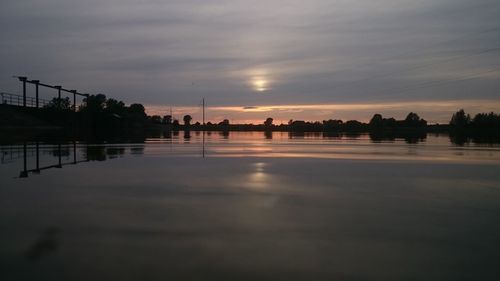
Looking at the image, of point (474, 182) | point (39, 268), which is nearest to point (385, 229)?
point (39, 268)

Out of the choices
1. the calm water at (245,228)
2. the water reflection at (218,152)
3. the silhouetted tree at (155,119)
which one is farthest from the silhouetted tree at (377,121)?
the calm water at (245,228)

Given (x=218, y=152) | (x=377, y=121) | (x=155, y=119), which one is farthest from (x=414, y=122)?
(x=218, y=152)

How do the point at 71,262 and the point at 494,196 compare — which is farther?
the point at 494,196

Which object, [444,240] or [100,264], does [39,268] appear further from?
[444,240]

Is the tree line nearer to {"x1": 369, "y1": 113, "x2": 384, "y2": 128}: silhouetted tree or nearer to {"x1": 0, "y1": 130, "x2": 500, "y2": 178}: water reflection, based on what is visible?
{"x1": 369, "y1": 113, "x2": 384, "y2": 128}: silhouetted tree

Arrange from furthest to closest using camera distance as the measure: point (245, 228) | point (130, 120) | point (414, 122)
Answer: point (414, 122), point (130, 120), point (245, 228)

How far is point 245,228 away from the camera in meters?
8.15

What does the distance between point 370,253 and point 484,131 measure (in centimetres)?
12132

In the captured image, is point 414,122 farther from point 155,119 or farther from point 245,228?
point 245,228

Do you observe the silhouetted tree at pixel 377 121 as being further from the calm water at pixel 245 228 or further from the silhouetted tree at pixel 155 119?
the calm water at pixel 245 228

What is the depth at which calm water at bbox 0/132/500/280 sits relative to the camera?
6.00 metres

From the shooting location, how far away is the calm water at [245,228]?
6000 millimetres

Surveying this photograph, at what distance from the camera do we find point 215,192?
12.1m

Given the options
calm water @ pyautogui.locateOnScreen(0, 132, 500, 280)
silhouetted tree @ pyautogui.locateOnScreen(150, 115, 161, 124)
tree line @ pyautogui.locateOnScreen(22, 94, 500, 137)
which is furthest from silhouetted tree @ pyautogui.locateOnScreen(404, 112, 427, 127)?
calm water @ pyautogui.locateOnScreen(0, 132, 500, 280)
